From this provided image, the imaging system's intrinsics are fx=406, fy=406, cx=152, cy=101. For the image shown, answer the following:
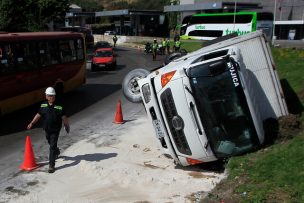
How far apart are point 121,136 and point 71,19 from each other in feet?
→ 318

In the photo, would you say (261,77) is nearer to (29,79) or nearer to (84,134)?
(84,134)

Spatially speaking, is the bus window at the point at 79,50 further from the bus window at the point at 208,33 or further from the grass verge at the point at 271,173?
the bus window at the point at 208,33

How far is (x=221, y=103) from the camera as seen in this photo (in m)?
7.70

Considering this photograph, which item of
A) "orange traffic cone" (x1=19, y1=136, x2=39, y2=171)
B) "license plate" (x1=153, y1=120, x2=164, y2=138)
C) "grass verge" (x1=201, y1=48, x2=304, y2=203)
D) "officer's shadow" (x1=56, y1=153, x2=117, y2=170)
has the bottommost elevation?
"officer's shadow" (x1=56, y1=153, x2=117, y2=170)

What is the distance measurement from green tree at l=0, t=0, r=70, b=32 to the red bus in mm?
16632

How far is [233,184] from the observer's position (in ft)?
22.1

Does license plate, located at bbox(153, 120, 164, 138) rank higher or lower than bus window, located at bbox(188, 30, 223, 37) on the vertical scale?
lower

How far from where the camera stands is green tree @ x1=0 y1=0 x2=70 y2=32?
106 ft

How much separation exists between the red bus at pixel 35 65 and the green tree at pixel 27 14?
1663 centimetres

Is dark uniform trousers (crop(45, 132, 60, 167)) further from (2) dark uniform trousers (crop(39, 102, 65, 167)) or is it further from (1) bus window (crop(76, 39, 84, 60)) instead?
(1) bus window (crop(76, 39, 84, 60))

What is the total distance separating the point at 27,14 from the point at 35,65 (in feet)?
69.1

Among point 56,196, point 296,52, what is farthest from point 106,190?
point 296,52

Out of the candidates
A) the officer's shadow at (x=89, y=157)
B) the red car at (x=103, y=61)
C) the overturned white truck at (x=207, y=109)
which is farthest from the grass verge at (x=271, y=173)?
the red car at (x=103, y=61)

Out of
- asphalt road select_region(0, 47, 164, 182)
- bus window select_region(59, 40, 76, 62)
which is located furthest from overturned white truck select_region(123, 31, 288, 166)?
bus window select_region(59, 40, 76, 62)
